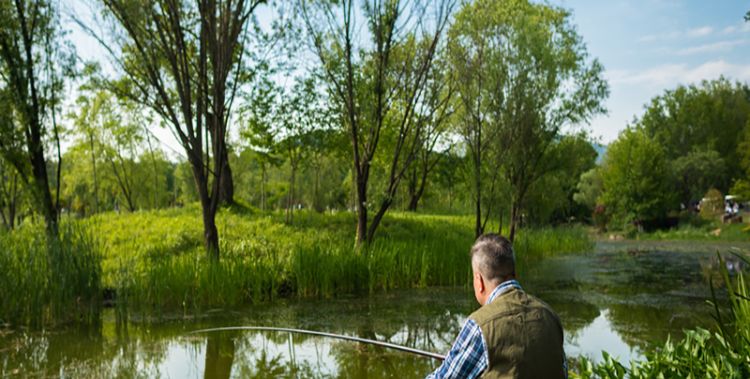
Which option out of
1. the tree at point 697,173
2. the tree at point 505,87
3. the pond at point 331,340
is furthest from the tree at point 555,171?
the tree at point 697,173

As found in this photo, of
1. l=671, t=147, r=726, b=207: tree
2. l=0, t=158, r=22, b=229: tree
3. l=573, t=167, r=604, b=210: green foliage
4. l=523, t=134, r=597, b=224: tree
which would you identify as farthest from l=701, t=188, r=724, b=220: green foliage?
l=0, t=158, r=22, b=229: tree

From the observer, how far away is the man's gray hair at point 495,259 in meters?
2.54

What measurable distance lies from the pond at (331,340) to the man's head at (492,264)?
208cm

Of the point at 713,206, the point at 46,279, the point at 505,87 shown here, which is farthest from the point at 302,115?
the point at 713,206

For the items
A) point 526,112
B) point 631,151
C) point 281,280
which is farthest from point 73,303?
point 631,151

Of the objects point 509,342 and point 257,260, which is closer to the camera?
point 509,342

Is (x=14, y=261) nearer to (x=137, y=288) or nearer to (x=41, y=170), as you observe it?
(x=137, y=288)

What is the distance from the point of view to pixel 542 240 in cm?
1953

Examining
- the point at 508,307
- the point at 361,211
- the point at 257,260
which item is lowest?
the point at 257,260

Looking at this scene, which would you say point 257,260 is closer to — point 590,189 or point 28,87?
point 28,87

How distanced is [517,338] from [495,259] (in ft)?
1.13

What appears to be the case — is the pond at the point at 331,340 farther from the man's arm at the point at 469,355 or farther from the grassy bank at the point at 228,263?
the man's arm at the point at 469,355

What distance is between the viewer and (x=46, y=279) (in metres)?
7.91

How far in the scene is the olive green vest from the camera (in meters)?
2.32
